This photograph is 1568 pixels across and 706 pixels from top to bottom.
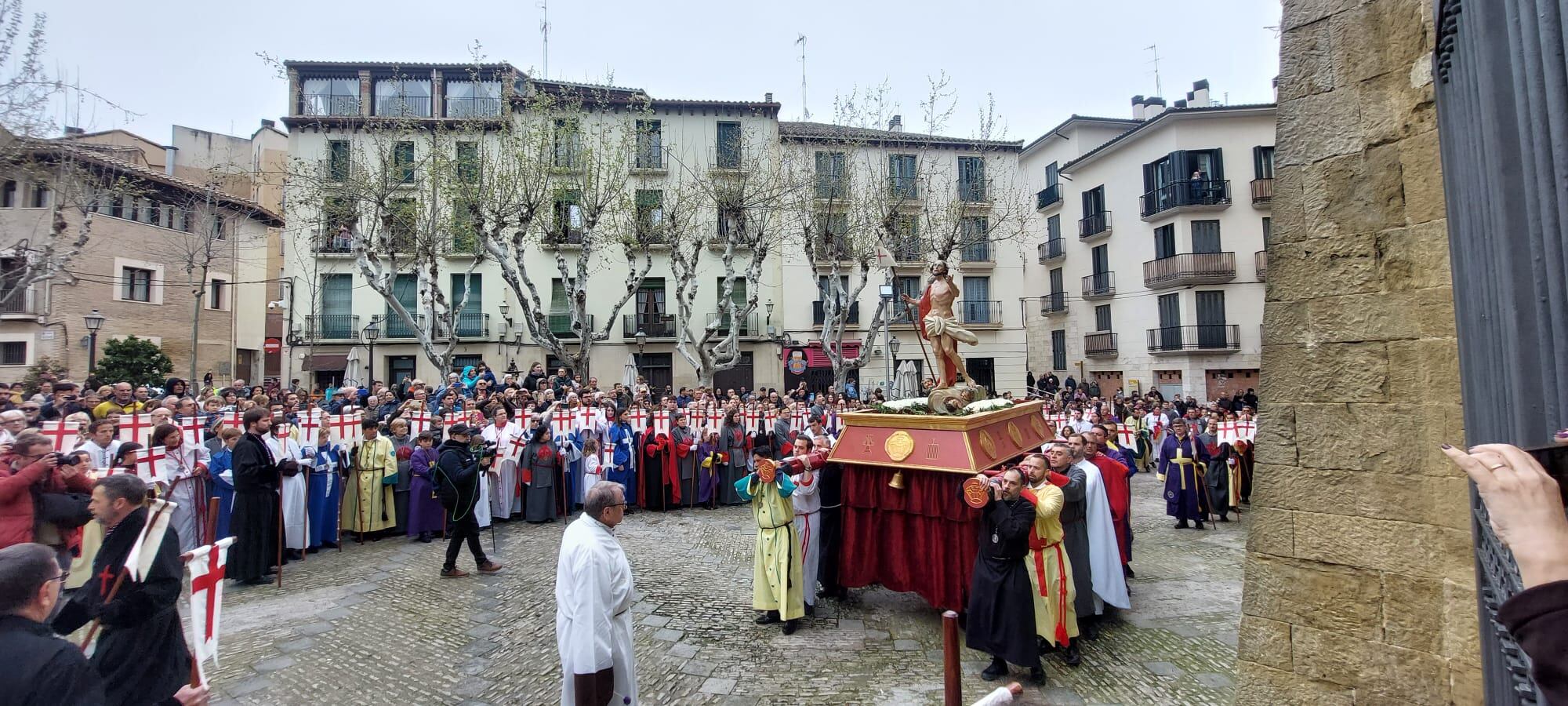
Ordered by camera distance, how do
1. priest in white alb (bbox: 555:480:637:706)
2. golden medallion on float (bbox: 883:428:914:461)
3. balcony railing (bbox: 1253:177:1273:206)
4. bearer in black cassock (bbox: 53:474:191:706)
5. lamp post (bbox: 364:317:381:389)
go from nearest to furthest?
bearer in black cassock (bbox: 53:474:191:706), priest in white alb (bbox: 555:480:637:706), golden medallion on float (bbox: 883:428:914:461), lamp post (bbox: 364:317:381:389), balcony railing (bbox: 1253:177:1273:206)

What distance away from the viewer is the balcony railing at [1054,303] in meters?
30.5

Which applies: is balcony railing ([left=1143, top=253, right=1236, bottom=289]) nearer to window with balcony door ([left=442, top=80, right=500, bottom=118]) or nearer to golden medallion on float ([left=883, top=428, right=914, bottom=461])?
golden medallion on float ([left=883, top=428, right=914, bottom=461])

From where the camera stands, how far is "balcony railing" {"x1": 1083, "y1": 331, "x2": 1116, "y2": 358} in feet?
90.6

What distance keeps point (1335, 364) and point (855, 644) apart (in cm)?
406

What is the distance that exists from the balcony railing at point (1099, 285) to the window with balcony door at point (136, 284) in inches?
1425

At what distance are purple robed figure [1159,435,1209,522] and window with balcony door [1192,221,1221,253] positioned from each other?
1826cm

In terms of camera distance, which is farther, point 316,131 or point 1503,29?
point 316,131

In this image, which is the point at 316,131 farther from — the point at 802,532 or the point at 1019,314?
the point at 1019,314

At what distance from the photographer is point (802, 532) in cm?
657

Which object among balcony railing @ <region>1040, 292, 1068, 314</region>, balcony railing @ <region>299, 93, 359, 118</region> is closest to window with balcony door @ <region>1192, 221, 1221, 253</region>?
balcony railing @ <region>1040, 292, 1068, 314</region>

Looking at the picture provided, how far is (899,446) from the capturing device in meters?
6.38

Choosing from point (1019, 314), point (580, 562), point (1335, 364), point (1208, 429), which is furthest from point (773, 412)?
point (1019, 314)

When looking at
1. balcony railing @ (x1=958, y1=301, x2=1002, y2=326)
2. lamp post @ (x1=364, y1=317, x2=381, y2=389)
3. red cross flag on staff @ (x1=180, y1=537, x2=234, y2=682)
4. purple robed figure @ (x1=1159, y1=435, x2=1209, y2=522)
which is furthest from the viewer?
balcony railing @ (x1=958, y1=301, x2=1002, y2=326)

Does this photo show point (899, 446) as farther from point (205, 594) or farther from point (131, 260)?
point (131, 260)
